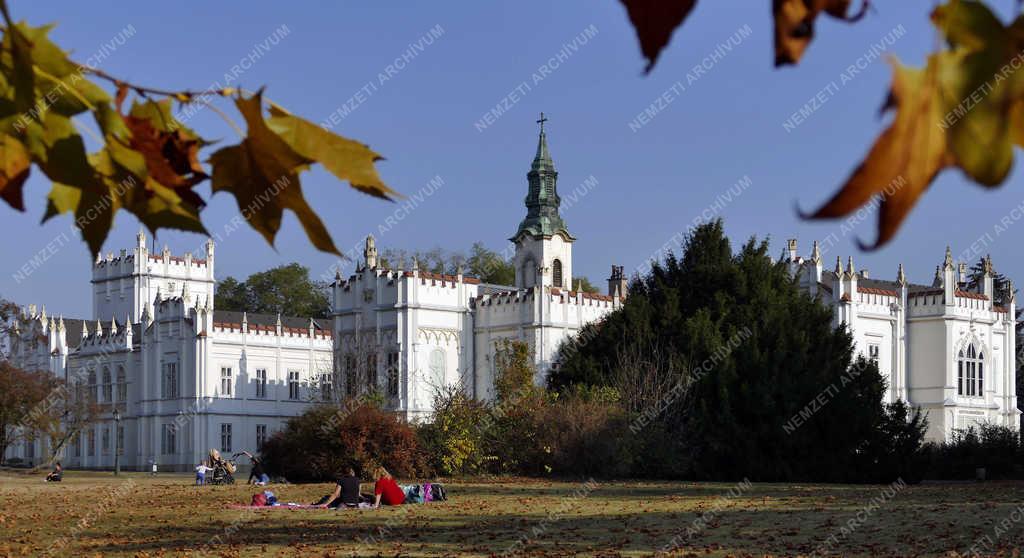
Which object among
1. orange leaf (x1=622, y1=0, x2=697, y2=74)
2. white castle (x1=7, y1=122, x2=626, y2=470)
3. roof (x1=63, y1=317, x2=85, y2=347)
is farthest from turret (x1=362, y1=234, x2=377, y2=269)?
orange leaf (x1=622, y1=0, x2=697, y2=74)

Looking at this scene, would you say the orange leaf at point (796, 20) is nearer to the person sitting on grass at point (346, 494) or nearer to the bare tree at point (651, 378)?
the person sitting on grass at point (346, 494)

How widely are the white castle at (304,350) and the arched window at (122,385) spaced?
10cm

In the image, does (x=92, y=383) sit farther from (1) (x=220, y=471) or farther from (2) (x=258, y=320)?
(1) (x=220, y=471)

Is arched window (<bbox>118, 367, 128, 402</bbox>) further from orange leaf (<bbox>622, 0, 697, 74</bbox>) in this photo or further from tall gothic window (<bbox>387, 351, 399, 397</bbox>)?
orange leaf (<bbox>622, 0, 697, 74</bbox>)

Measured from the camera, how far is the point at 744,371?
3769 cm

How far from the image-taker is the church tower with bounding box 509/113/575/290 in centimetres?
5753

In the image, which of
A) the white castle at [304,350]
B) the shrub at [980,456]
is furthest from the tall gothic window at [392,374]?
the shrub at [980,456]

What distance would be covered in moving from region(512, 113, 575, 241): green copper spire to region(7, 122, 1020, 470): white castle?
2.7 inches

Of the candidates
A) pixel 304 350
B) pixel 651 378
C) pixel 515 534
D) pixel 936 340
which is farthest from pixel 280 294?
pixel 515 534

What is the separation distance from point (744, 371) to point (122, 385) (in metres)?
36.6

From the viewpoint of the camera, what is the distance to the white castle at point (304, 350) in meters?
52.9

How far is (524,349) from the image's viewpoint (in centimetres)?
4400

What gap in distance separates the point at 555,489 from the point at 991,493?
8.60 meters

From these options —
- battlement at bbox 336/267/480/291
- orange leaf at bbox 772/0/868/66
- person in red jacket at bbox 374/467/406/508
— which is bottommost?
person in red jacket at bbox 374/467/406/508
